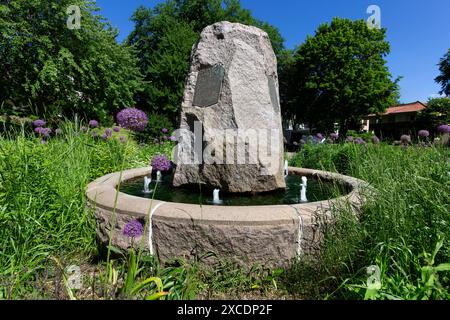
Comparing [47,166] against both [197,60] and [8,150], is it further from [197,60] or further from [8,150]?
[197,60]

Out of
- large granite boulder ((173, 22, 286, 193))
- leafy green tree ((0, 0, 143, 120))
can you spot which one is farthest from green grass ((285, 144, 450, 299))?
leafy green tree ((0, 0, 143, 120))

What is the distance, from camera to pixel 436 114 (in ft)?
65.7

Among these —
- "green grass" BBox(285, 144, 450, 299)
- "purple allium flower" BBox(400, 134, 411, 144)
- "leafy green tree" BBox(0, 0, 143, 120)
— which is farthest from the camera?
"leafy green tree" BBox(0, 0, 143, 120)

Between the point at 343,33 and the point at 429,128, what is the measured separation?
976 cm

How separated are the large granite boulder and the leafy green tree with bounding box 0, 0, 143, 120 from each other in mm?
8896

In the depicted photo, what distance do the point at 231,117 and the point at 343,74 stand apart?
19.3m

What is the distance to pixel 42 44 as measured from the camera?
11500 millimetres

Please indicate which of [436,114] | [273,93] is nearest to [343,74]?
[436,114]

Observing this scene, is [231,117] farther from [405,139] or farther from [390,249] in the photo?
[405,139]

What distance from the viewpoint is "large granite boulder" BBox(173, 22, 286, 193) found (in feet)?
11.2

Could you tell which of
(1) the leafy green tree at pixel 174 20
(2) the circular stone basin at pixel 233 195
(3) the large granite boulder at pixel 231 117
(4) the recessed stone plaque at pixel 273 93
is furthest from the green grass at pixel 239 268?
(1) the leafy green tree at pixel 174 20

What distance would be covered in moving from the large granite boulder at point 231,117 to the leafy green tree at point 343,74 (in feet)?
58.5

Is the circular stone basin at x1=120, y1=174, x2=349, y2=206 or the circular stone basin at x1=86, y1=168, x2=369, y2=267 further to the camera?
the circular stone basin at x1=120, y1=174, x2=349, y2=206

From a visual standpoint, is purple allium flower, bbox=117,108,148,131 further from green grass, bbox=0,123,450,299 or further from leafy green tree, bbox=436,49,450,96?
leafy green tree, bbox=436,49,450,96
